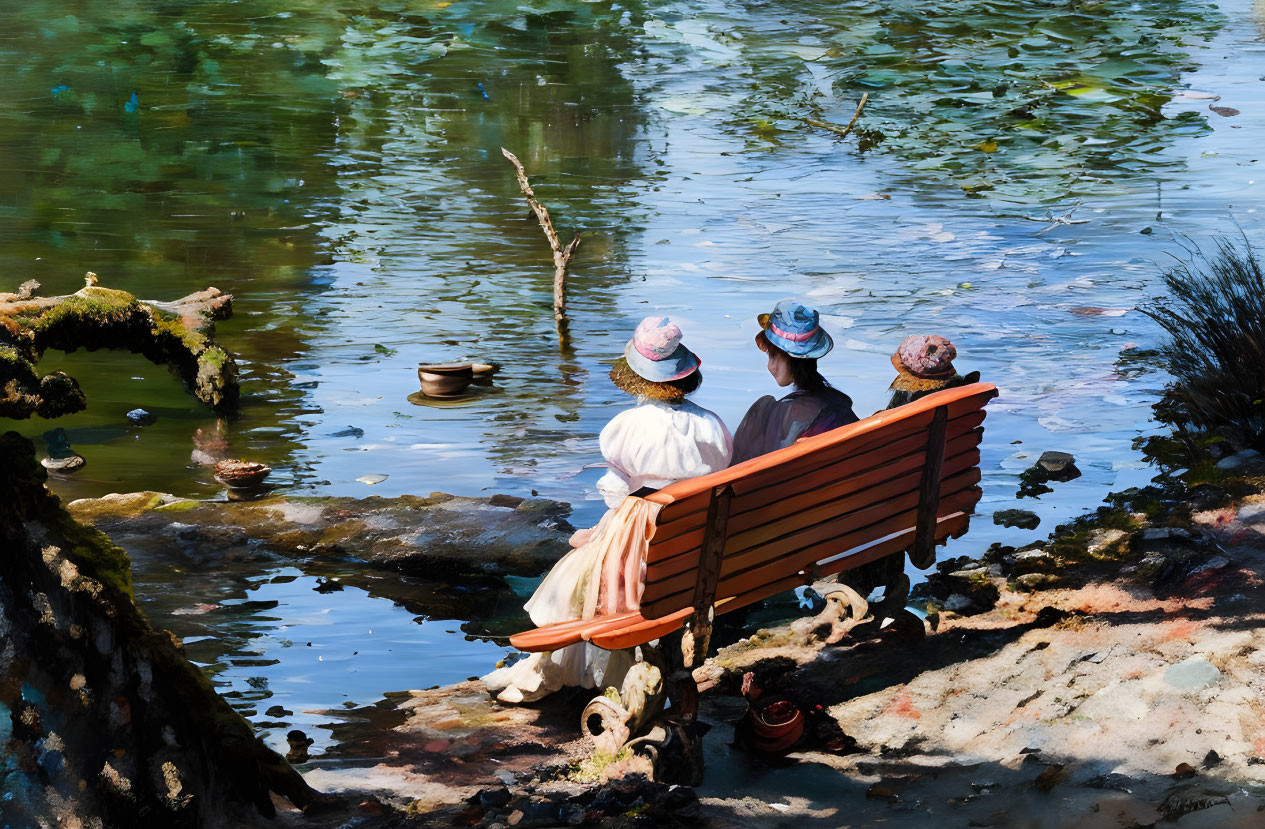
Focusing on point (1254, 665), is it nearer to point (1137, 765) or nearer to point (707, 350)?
point (1137, 765)

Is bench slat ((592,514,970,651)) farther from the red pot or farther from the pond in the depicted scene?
the pond

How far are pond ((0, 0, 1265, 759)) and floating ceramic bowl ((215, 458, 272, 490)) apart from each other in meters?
0.15

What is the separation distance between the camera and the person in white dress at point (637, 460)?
5.04 metres

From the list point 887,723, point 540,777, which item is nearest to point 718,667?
point 887,723

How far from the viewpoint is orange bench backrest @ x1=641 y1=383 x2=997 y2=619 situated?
4492mm

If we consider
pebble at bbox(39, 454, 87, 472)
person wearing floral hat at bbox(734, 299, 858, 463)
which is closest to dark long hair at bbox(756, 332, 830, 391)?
person wearing floral hat at bbox(734, 299, 858, 463)

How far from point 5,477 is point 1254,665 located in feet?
13.6

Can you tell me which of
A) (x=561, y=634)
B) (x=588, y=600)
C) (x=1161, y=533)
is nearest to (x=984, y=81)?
(x=1161, y=533)

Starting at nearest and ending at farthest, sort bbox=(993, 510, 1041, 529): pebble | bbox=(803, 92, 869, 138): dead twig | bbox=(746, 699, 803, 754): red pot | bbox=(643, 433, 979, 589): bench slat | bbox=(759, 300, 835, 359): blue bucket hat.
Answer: bbox=(643, 433, 979, 589): bench slat → bbox=(746, 699, 803, 754): red pot → bbox=(759, 300, 835, 359): blue bucket hat → bbox=(993, 510, 1041, 529): pebble → bbox=(803, 92, 869, 138): dead twig

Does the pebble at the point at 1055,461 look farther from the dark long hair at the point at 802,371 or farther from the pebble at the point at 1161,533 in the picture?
the dark long hair at the point at 802,371

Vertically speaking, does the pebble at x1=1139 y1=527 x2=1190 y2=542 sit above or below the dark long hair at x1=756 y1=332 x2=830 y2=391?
below

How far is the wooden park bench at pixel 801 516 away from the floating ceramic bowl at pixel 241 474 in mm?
3593

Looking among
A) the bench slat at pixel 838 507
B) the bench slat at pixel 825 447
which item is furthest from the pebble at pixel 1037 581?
the bench slat at pixel 825 447

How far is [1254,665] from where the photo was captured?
4.77 m
